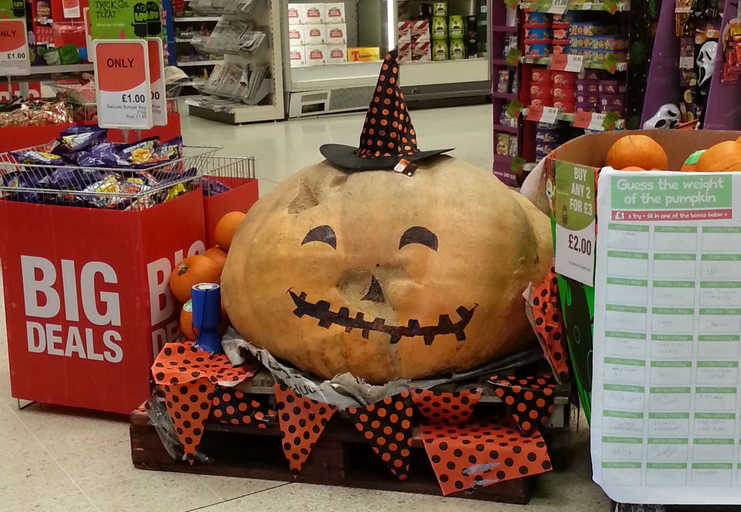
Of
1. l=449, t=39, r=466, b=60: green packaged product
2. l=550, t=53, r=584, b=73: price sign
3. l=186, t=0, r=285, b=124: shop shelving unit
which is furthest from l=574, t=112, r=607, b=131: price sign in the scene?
l=449, t=39, r=466, b=60: green packaged product

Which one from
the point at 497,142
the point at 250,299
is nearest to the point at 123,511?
the point at 250,299

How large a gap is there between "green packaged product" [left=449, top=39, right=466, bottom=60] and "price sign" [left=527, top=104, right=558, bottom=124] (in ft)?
19.3

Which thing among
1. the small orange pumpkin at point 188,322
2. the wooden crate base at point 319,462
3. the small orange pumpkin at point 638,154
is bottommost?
the wooden crate base at point 319,462

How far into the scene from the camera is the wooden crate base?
2.67 metres

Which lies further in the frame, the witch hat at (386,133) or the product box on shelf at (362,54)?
the product box on shelf at (362,54)

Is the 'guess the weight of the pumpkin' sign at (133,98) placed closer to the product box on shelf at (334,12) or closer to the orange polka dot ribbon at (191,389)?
the orange polka dot ribbon at (191,389)

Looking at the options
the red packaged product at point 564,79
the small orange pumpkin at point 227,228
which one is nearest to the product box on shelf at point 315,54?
the red packaged product at point 564,79

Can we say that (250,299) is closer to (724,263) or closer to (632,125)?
(724,263)

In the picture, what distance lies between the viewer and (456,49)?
40.1 ft

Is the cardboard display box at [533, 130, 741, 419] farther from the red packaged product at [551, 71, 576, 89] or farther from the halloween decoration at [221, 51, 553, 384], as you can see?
the red packaged product at [551, 71, 576, 89]

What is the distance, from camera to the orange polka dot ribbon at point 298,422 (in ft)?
8.86

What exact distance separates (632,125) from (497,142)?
6.44ft

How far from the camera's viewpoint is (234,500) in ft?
8.92

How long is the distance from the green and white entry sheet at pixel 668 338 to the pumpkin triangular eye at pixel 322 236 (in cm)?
84
